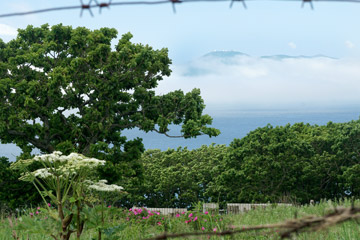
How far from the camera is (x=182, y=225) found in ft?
30.8

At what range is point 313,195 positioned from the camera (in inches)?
1062

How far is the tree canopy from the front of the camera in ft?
60.5

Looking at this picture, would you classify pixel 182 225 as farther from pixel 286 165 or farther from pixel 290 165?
pixel 290 165

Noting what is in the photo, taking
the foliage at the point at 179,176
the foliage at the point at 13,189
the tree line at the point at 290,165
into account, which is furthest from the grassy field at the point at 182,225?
the foliage at the point at 179,176

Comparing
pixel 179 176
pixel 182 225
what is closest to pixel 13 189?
pixel 182 225

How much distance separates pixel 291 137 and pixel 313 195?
4590 mm

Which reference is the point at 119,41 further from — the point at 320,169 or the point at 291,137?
the point at 320,169

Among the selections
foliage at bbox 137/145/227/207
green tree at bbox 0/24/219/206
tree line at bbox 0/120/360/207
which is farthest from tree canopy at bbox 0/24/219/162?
foliage at bbox 137/145/227/207

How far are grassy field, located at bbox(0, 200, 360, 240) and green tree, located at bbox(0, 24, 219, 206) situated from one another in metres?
6.57

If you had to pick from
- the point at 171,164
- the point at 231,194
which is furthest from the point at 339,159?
the point at 171,164

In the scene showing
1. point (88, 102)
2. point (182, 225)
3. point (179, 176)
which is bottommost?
point (179, 176)

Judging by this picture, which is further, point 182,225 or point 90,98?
point 90,98

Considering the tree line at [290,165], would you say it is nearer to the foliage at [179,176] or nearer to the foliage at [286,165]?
the foliage at [286,165]

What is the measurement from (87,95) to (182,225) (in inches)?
475
